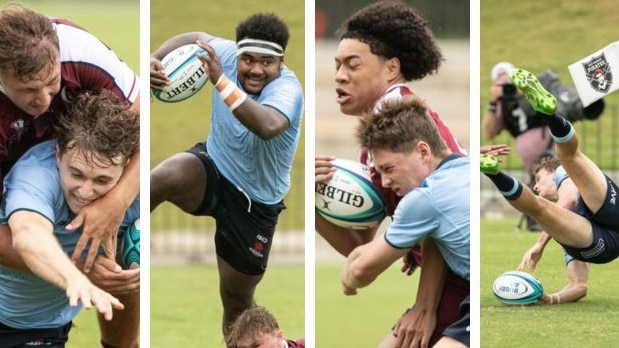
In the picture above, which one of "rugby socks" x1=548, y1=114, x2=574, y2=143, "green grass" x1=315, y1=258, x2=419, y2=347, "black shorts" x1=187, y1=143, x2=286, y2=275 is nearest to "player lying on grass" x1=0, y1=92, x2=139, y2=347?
"black shorts" x1=187, y1=143, x2=286, y2=275

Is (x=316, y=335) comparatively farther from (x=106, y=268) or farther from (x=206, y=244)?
(x=206, y=244)

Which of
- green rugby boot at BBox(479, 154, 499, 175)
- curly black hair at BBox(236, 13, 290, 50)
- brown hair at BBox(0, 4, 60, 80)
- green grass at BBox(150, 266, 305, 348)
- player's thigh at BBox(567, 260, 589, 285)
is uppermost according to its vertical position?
curly black hair at BBox(236, 13, 290, 50)

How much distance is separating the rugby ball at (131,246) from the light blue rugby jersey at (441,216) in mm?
1037

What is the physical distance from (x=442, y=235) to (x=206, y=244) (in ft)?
7.17

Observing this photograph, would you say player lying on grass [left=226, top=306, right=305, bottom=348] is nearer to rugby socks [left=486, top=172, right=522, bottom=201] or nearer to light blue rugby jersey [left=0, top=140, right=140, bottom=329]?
light blue rugby jersey [left=0, top=140, right=140, bottom=329]

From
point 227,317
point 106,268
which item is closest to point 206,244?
point 227,317

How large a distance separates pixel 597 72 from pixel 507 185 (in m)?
0.66

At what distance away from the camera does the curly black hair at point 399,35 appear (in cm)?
538

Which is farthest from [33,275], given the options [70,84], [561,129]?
[561,129]

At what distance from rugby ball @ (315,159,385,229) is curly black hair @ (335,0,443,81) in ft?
1.82

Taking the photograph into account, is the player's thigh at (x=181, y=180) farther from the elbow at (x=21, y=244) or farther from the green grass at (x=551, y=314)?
the green grass at (x=551, y=314)

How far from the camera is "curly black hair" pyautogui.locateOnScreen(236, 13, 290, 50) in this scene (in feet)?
17.3

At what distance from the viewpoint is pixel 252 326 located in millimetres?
5121

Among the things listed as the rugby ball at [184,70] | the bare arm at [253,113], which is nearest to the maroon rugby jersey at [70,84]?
the rugby ball at [184,70]
